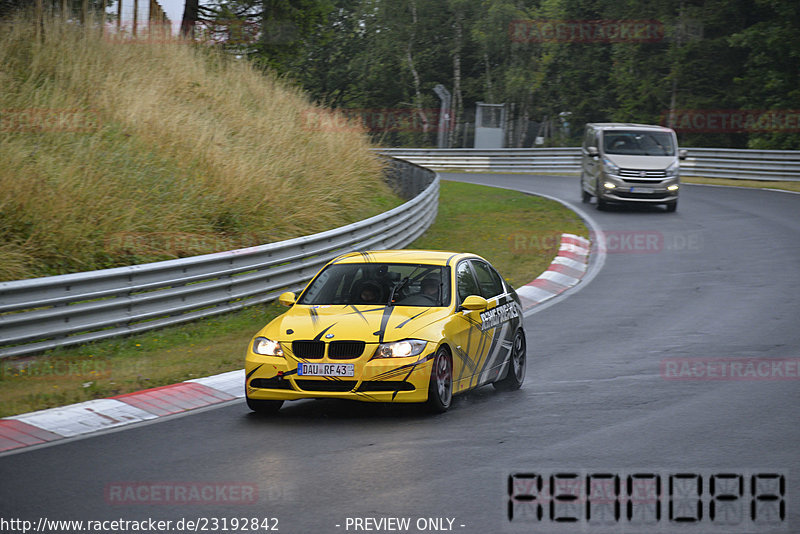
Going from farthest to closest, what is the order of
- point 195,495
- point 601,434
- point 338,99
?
point 338,99, point 601,434, point 195,495

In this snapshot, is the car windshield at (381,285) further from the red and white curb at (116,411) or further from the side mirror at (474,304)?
the red and white curb at (116,411)

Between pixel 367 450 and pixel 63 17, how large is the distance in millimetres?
17940

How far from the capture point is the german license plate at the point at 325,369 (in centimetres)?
845

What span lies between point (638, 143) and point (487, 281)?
719 inches

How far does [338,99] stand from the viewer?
6944cm

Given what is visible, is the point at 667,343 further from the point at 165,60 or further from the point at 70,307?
the point at 165,60

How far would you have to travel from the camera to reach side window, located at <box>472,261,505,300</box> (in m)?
10.4

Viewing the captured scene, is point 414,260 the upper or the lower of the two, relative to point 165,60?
lower

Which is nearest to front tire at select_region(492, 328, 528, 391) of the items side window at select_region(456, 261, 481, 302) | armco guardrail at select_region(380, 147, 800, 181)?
side window at select_region(456, 261, 481, 302)

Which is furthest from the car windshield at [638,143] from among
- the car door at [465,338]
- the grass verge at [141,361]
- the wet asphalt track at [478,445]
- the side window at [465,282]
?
the car door at [465,338]

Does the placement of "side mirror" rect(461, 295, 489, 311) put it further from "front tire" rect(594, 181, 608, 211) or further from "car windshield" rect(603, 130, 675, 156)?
"front tire" rect(594, 181, 608, 211)

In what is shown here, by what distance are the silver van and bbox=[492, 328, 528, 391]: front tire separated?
1745 centimetres

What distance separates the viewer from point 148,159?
17.7 meters

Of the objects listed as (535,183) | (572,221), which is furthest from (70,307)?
(535,183)
